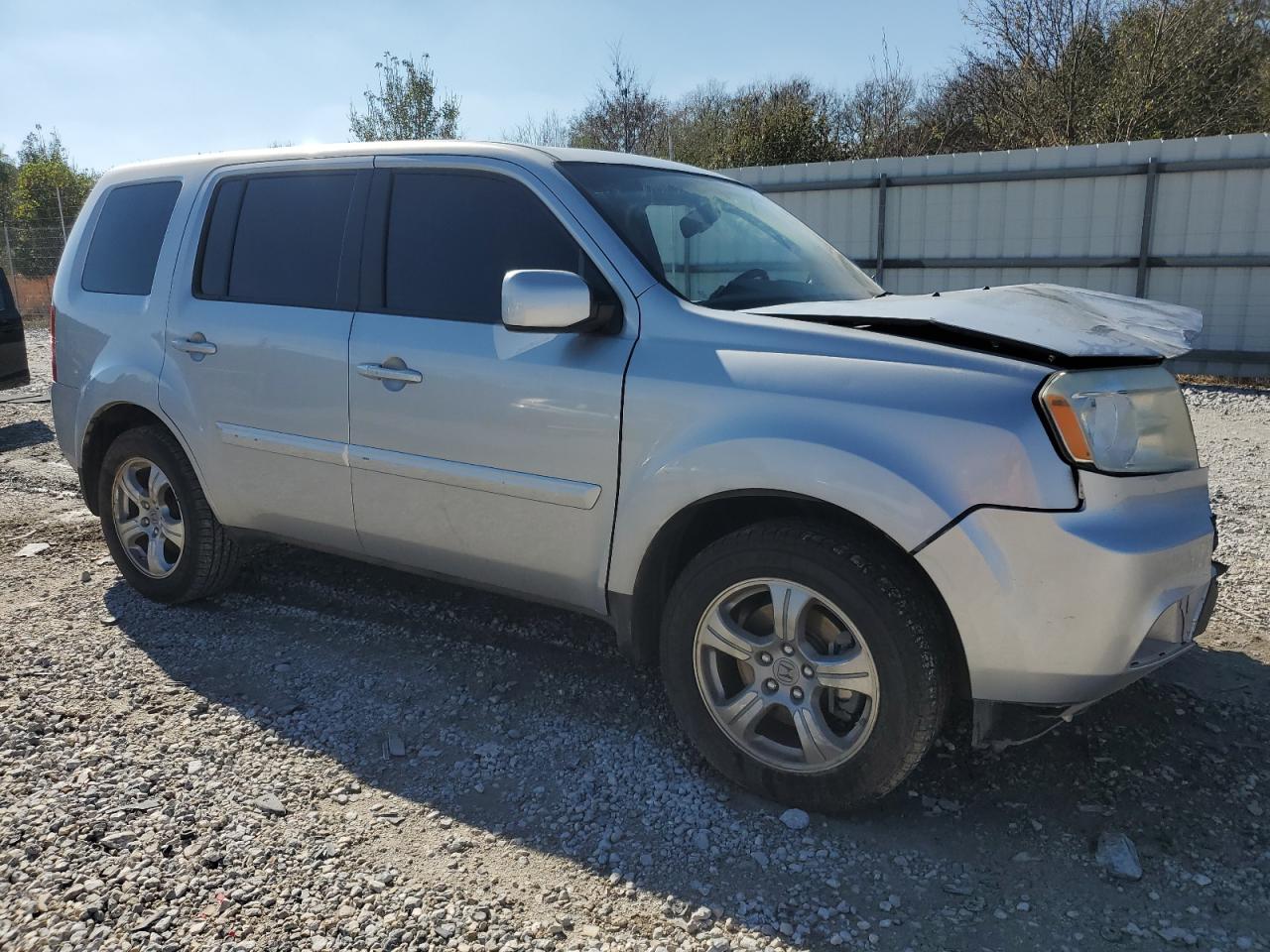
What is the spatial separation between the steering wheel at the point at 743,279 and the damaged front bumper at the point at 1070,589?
113cm

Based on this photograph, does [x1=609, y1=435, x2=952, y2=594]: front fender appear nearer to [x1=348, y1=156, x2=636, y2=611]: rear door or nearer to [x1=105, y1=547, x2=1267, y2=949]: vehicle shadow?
[x1=348, y1=156, x2=636, y2=611]: rear door

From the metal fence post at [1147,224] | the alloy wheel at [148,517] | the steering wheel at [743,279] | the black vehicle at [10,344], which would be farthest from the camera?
the metal fence post at [1147,224]

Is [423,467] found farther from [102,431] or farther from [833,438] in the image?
[102,431]

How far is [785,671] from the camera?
276cm

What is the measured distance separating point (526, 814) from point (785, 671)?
854 millimetres

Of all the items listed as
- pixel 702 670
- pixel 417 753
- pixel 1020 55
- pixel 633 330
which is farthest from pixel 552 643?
pixel 1020 55

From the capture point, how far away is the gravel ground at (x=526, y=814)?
7.72ft

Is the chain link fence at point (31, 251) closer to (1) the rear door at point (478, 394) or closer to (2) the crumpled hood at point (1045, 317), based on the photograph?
(1) the rear door at point (478, 394)

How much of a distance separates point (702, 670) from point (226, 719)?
171 cm

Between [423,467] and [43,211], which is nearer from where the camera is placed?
[423,467]

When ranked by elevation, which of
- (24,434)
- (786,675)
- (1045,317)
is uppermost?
(1045,317)

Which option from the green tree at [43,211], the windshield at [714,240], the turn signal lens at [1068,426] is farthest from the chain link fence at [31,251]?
the turn signal lens at [1068,426]

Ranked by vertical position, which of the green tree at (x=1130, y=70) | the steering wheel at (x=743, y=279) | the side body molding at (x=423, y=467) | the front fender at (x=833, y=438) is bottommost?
the side body molding at (x=423, y=467)

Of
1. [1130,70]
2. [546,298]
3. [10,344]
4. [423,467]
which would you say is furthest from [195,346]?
[1130,70]
